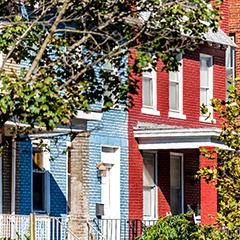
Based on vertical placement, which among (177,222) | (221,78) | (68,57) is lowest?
(177,222)

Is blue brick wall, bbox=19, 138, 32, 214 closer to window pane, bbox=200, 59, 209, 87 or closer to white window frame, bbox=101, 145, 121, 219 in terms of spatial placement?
white window frame, bbox=101, 145, 121, 219

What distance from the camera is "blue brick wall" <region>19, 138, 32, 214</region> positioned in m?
31.1

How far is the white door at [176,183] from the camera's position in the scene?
3762 cm

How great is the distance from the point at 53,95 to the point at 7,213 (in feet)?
39.5

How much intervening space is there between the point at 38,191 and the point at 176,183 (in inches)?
269

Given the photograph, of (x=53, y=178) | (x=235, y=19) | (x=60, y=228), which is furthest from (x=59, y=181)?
(x=235, y=19)

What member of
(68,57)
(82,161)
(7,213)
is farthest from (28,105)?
(82,161)

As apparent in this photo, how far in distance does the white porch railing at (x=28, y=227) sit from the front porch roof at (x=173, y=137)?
16.3 ft

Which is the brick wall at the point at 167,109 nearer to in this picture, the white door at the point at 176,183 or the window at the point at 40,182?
the white door at the point at 176,183

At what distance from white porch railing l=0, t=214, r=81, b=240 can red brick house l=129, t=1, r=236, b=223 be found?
4787 mm

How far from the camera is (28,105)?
19.2 metres

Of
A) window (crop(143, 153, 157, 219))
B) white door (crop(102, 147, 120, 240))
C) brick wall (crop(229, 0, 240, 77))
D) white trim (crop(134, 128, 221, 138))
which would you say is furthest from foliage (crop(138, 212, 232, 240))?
brick wall (crop(229, 0, 240, 77))

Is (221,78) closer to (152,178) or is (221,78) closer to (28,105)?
(152,178)

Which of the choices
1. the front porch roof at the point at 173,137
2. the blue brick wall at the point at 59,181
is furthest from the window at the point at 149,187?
the blue brick wall at the point at 59,181
